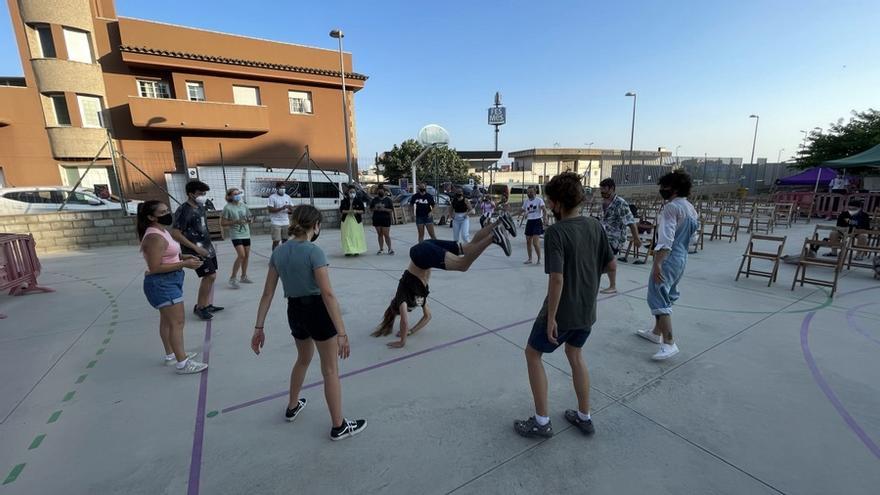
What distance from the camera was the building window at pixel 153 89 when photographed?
54.7ft

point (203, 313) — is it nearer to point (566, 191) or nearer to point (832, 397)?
point (566, 191)

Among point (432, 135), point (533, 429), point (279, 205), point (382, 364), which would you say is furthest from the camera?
point (432, 135)

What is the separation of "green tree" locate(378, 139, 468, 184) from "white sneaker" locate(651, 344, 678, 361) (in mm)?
26442

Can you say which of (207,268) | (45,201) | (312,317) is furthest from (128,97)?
(312,317)

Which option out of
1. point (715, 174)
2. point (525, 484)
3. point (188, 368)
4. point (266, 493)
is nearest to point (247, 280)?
point (188, 368)

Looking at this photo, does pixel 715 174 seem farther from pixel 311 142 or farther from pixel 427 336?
pixel 427 336

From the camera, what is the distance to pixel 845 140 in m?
19.1

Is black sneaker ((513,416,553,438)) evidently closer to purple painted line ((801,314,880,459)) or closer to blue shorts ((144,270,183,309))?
purple painted line ((801,314,880,459))

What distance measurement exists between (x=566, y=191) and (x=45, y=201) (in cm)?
1468

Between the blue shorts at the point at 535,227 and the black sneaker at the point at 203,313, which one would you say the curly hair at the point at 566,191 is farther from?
the blue shorts at the point at 535,227

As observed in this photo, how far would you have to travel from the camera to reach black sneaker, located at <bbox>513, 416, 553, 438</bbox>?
249 cm

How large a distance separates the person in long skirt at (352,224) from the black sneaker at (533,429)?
6.35m

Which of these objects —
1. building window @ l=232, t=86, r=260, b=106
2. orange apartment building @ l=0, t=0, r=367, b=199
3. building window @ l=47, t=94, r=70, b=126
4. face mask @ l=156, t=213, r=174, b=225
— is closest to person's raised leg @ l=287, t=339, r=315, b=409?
face mask @ l=156, t=213, r=174, b=225

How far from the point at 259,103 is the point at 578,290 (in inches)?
799
